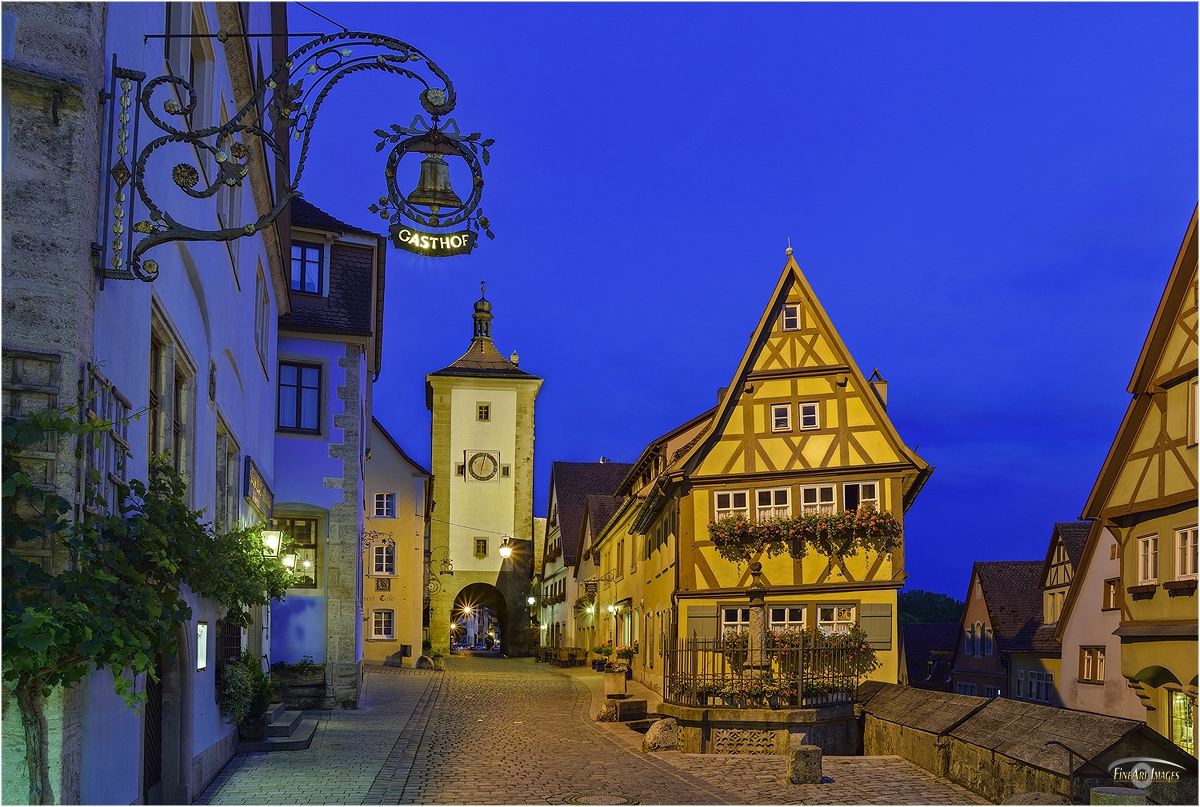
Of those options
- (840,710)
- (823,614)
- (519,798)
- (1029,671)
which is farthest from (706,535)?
(1029,671)

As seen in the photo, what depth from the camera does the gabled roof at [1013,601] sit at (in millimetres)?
38844

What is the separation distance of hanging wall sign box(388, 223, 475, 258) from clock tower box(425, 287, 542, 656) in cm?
4425

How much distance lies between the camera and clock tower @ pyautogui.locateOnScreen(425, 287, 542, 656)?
52.5 metres

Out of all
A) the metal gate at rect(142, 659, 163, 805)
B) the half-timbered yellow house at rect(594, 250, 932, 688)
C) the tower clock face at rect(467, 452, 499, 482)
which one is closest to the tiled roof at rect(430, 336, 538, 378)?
the tower clock face at rect(467, 452, 499, 482)

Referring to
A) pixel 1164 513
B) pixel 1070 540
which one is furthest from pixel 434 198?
pixel 1070 540

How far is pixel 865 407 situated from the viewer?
25375 millimetres

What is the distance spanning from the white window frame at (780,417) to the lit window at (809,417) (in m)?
0.26

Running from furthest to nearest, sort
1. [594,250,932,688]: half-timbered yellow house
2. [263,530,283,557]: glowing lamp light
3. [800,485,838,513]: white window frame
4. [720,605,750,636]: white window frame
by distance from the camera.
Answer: [720,605,750,636]: white window frame
[800,485,838,513]: white window frame
[594,250,932,688]: half-timbered yellow house
[263,530,283,557]: glowing lamp light

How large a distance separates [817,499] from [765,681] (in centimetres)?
723

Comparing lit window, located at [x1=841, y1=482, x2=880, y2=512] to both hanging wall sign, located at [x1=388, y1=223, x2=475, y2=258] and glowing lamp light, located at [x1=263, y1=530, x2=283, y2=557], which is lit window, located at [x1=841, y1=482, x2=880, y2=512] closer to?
glowing lamp light, located at [x1=263, y1=530, x2=283, y2=557]

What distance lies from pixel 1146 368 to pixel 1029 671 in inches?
822

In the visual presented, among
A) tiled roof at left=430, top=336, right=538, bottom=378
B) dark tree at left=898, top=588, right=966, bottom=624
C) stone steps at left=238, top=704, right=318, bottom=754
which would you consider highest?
tiled roof at left=430, top=336, right=538, bottom=378

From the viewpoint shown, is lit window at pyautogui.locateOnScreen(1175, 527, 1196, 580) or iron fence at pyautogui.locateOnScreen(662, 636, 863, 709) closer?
lit window at pyautogui.locateOnScreen(1175, 527, 1196, 580)

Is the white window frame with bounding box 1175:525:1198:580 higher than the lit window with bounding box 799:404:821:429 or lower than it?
lower
